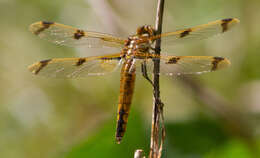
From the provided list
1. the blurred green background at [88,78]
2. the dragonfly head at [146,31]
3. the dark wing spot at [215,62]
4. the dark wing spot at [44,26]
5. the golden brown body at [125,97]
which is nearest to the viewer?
the dark wing spot at [215,62]

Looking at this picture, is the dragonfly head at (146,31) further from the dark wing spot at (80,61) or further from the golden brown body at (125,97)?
the dark wing spot at (80,61)

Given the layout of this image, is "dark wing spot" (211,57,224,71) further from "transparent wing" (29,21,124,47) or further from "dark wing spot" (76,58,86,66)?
"dark wing spot" (76,58,86,66)

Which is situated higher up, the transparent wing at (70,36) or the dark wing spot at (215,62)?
the transparent wing at (70,36)

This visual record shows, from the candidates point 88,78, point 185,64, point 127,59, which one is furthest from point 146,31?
point 88,78

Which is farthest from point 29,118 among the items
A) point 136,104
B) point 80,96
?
point 136,104

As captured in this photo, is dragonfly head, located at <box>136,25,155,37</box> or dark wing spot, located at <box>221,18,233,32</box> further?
dragonfly head, located at <box>136,25,155,37</box>

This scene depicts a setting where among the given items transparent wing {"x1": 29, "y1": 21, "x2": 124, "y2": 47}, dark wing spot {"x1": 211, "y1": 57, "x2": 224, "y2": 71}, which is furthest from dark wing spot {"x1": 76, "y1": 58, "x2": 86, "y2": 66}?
dark wing spot {"x1": 211, "y1": 57, "x2": 224, "y2": 71}

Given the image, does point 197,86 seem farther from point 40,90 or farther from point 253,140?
point 40,90

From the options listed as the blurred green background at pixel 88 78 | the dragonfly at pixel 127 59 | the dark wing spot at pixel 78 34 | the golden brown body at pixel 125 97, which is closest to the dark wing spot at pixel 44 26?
the dragonfly at pixel 127 59
